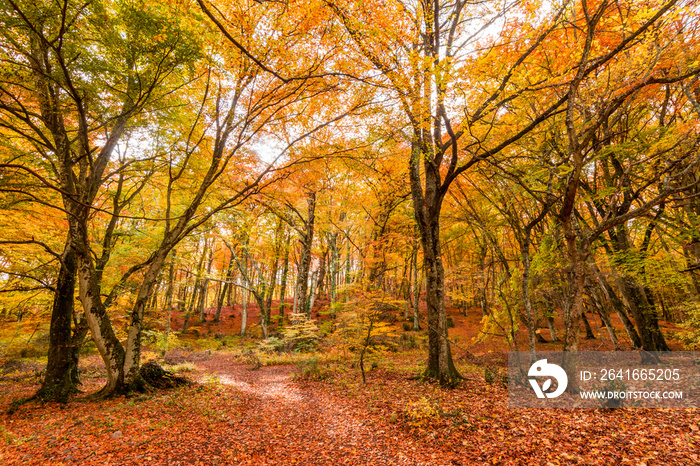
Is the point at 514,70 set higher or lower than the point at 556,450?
higher

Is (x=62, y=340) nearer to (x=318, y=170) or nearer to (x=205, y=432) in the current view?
(x=205, y=432)

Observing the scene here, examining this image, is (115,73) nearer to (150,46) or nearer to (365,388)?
(150,46)

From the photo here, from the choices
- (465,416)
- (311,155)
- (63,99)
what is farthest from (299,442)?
(63,99)

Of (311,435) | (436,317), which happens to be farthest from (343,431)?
(436,317)

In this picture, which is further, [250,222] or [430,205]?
[250,222]

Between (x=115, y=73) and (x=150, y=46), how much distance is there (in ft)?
3.83

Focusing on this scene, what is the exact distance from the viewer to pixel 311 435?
4789mm

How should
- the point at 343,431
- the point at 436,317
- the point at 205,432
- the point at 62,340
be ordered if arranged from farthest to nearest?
1. the point at 436,317
2. the point at 62,340
3. the point at 343,431
4. the point at 205,432

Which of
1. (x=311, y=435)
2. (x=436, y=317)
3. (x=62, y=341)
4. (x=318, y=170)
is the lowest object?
(x=311, y=435)

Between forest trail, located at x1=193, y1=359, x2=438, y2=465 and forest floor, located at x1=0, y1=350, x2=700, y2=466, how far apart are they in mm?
19

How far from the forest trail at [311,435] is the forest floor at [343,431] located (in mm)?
19

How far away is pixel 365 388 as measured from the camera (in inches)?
280

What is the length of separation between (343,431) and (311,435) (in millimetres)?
567

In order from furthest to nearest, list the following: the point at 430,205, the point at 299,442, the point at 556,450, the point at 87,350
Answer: the point at 87,350, the point at 430,205, the point at 299,442, the point at 556,450
